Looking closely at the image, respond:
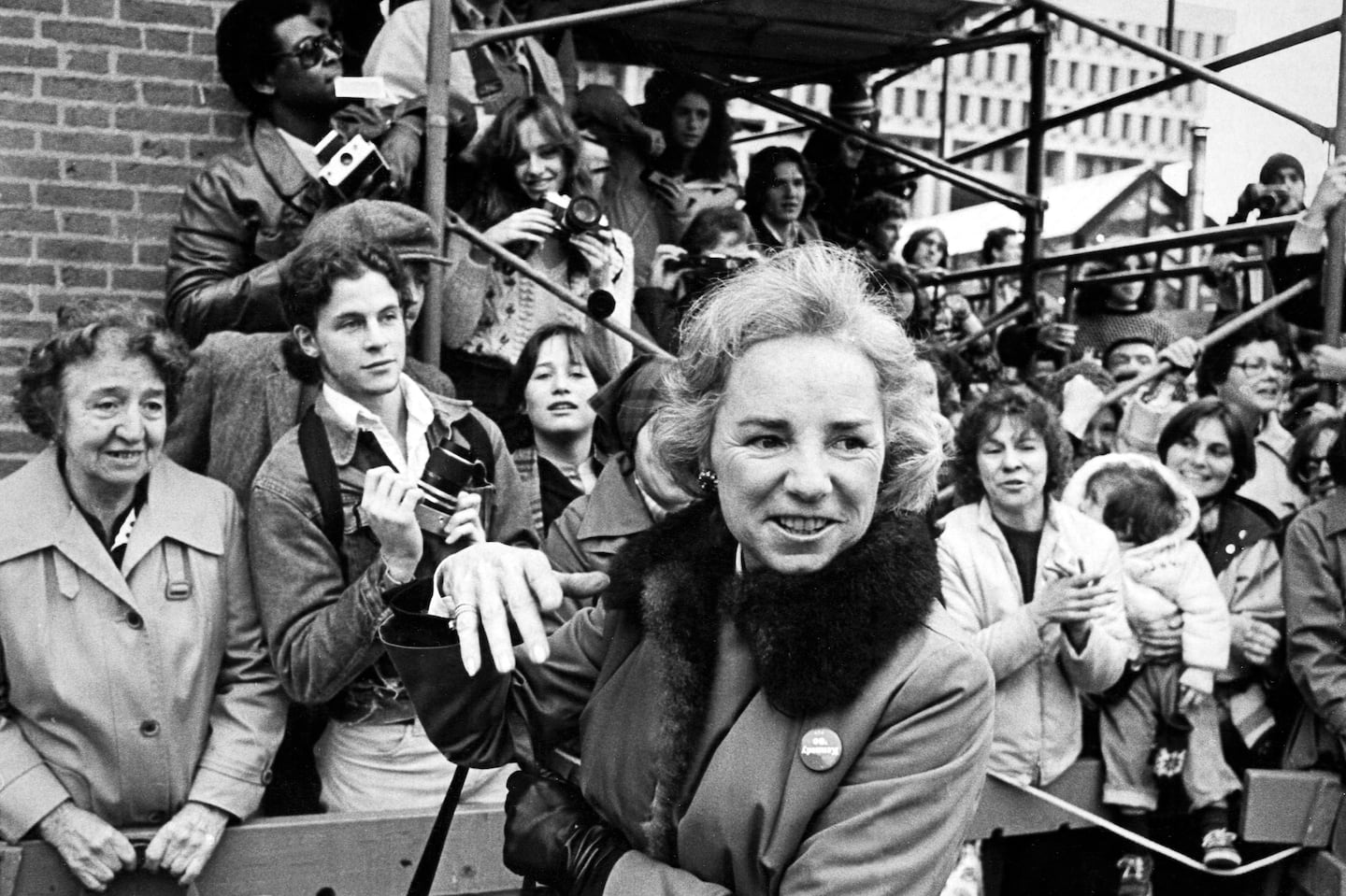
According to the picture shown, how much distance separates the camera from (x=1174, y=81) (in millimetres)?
6430

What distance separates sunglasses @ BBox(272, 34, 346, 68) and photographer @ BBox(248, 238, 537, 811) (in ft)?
4.21

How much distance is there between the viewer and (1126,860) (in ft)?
13.7

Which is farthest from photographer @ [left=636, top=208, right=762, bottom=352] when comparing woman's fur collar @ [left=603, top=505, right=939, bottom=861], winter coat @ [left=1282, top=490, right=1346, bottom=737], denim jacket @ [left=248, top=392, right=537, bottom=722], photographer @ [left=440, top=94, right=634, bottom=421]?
woman's fur collar @ [left=603, top=505, right=939, bottom=861]

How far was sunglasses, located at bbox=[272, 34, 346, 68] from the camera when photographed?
4570 millimetres

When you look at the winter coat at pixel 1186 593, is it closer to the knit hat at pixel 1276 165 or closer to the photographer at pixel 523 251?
the photographer at pixel 523 251

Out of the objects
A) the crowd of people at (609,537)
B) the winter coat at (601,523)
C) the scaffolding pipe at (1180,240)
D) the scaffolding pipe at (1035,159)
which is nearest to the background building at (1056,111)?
the scaffolding pipe at (1035,159)

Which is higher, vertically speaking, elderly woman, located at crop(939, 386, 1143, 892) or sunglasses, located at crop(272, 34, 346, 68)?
sunglasses, located at crop(272, 34, 346, 68)

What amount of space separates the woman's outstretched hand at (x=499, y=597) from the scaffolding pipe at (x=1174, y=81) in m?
4.52

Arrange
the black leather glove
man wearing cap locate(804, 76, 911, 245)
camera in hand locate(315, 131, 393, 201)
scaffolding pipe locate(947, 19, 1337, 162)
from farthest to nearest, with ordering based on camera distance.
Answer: man wearing cap locate(804, 76, 911, 245), scaffolding pipe locate(947, 19, 1337, 162), camera in hand locate(315, 131, 393, 201), the black leather glove

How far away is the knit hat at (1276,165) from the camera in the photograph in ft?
22.3

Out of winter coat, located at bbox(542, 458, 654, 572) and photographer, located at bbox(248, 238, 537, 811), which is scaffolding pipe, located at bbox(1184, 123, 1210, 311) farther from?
photographer, located at bbox(248, 238, 537, 811)

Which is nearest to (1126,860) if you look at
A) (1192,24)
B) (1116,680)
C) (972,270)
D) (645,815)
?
(1116,680)

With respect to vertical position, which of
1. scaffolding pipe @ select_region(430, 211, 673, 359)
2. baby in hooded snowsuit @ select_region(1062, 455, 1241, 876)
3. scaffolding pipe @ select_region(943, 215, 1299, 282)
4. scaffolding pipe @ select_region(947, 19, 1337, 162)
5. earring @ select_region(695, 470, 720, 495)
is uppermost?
scaffolding pipe @ select_region(947, 19, 1337, 162)

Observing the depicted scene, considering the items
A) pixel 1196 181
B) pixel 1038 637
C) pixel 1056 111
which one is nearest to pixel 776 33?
pixel 1038 637
